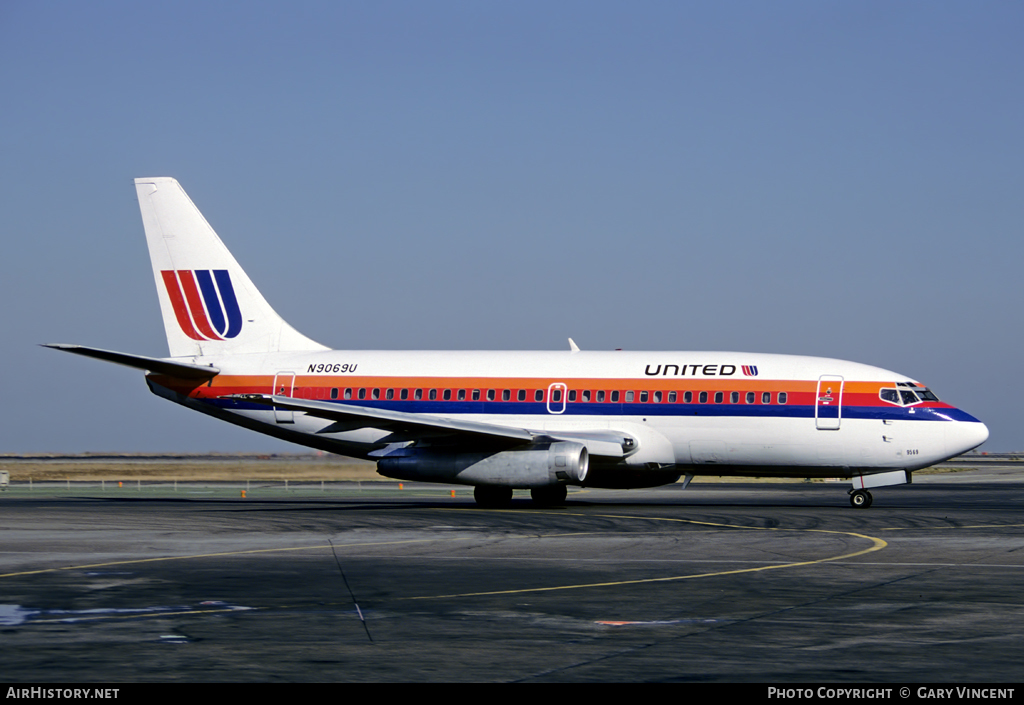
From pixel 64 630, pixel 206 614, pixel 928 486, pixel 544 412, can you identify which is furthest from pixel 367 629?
pixel 928 486

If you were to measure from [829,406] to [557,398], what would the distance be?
25.7ft

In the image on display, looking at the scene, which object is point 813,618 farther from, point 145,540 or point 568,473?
point 568,473

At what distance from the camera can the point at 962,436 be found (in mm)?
32031

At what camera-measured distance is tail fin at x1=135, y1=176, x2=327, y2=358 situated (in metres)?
40.0

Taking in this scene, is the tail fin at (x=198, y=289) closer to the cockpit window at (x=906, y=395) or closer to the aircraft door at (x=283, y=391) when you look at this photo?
the aircraft door at (x=283, y=391)

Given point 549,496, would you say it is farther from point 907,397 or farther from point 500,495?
point 907,397

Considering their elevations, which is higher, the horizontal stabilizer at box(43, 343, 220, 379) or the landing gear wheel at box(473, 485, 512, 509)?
the horizontal stabilizer at box(43, 343, 220, 379)

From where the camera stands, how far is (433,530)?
2603 centimetres

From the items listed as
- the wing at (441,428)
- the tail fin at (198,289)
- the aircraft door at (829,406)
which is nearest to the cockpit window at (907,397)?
the aircraft door at (829,406)

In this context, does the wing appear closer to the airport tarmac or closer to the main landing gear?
the main landing gear

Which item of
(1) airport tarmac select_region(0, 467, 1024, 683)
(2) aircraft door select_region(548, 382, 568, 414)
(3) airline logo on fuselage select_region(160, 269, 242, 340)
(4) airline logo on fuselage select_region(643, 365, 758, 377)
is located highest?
(3) airline logo on fuselage select_region(160, 269, 242, 340)

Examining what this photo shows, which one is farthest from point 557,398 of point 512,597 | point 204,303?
point 512,597

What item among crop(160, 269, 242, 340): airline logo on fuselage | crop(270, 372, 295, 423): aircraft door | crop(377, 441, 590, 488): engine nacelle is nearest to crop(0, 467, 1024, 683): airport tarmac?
crop(377, 441, 590, 488): engine nacelle

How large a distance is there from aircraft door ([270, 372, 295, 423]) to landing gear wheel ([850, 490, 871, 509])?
17.4 metres
